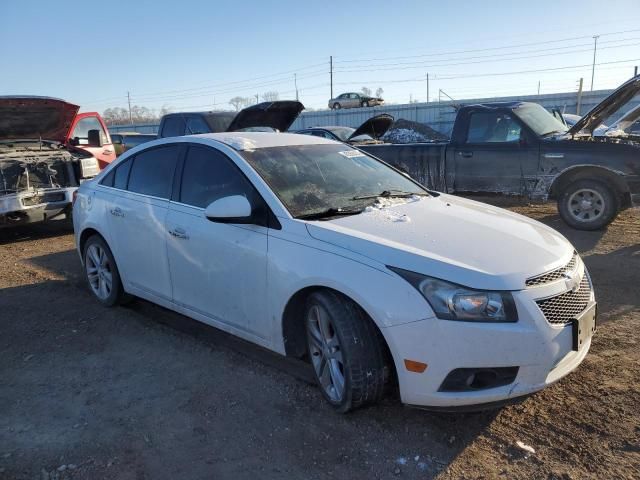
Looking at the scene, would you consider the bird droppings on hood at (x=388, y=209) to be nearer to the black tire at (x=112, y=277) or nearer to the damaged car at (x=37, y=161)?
the black tire at (x=112, y=277)

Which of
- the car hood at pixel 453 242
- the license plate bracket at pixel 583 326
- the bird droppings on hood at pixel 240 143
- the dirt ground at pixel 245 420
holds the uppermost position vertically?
the bird droppings on hood at pixel 240 143

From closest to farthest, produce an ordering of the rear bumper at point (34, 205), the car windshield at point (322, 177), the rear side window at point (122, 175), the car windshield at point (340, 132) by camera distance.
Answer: the car windshield at point (322, 177)
the rear side window at point (122, 175)
the rear bumper at point (34, 205)
the car windshield at point (340, 132)

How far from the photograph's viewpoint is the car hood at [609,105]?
7.57m

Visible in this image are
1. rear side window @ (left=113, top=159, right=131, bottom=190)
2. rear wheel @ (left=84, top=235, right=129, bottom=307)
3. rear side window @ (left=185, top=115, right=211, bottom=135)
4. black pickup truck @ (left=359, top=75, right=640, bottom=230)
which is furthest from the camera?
rear side window @ (left=185, top=115, right=211, bottom=135)

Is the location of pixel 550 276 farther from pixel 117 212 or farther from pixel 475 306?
pixel 117 212

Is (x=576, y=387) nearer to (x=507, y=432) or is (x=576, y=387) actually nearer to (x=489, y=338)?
(x=507, y=432)

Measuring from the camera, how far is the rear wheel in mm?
4984

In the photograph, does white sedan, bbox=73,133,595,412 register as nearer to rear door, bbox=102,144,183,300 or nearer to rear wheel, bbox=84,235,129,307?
rear door, bbox=102,144,183,300

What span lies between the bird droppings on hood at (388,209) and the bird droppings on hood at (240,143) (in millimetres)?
1037

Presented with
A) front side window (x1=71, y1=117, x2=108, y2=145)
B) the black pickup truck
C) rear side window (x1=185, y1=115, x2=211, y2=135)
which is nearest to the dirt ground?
the black pickup truck

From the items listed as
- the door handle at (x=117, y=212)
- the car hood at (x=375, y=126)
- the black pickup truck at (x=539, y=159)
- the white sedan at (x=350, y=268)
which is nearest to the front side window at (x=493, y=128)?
the black pickup truck at (x=539, y=159)

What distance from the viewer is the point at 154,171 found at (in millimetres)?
4555

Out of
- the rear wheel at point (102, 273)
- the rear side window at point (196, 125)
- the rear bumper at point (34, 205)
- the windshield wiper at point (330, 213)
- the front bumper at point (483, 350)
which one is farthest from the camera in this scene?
the rear side window at point (196, 125)

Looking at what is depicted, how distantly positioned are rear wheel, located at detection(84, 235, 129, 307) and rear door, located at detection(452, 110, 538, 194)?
595 centimetres
